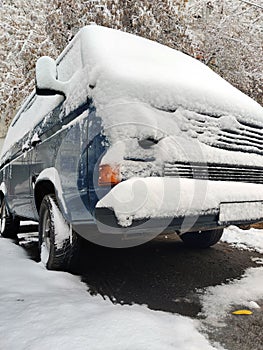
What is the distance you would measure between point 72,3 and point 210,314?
870 centimetres

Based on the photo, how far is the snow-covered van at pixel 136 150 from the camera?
2000 mm

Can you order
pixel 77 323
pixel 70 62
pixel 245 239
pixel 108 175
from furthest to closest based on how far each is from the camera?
pixel 245 239 < pixel 70 62 < pixel 108 175 < pixel 77 323

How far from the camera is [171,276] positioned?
2762mm

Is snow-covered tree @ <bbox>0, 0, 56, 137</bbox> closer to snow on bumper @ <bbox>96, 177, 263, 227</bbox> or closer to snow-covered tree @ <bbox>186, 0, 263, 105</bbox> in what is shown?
snow-covered tree @ <bbox>186, 0, 263, 105</bbox>

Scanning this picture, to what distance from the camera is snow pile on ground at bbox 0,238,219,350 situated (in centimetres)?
155

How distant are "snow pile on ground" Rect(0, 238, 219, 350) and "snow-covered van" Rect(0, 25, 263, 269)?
1.38ft

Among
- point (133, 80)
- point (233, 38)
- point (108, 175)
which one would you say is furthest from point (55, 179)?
point (233, 38)

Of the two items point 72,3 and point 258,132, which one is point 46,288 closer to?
point 258,132

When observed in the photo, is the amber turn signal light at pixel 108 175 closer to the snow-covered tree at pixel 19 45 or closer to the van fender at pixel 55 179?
the van fender at pixel 55 179

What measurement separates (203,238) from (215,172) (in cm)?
166

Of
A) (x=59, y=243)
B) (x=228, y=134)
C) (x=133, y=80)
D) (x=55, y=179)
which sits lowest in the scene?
(x=59, y=243)

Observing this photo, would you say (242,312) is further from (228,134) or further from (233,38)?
(233,38)

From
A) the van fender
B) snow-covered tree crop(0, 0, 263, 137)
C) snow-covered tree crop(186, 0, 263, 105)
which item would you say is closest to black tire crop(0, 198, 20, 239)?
the van fender

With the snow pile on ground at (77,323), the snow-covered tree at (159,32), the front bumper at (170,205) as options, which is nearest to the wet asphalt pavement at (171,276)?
the snow pile on ground at (77,323)
